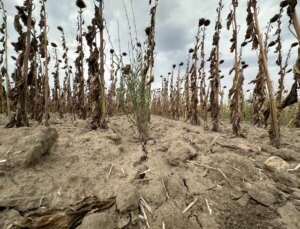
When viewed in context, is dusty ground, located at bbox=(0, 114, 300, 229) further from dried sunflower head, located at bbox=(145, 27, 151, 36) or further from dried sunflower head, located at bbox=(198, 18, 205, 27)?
dried sunflower head, located at bbox=(198, 18, 205, 27)

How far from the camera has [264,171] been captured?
2.17m

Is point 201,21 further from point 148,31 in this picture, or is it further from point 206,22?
point 148,31

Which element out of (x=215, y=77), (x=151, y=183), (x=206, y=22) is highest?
(x=206, y=22)

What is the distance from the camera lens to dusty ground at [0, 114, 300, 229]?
59.3 inches

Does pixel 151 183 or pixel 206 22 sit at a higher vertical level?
pixel 206 22

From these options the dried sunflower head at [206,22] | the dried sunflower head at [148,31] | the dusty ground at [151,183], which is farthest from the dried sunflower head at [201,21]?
the dusty ground at [151,183]

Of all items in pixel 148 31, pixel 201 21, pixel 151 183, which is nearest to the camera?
pixel 151 183

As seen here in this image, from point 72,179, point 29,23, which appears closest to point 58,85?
point 29,23

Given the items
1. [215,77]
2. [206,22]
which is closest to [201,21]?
[206,22]

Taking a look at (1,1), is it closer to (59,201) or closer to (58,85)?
(58,85)

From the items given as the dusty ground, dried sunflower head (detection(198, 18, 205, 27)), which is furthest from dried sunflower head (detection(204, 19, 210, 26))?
the dusty ground

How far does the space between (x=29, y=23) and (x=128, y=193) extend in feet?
10.6

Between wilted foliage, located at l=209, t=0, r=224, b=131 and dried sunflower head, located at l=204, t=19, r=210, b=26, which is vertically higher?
dried sunflower head, located at l=204, t=19, r=210, b=26

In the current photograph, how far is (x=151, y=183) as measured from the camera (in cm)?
189
